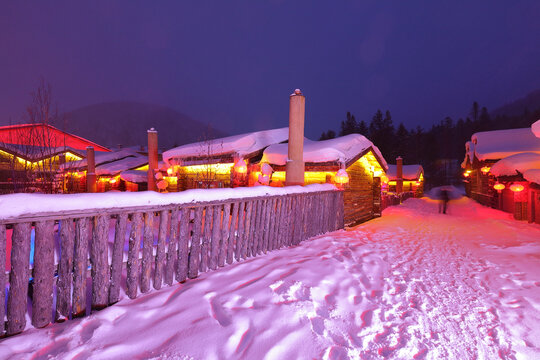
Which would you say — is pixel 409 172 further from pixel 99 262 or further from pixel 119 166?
pixel 99 262

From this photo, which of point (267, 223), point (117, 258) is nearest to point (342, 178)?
point (267, 223)

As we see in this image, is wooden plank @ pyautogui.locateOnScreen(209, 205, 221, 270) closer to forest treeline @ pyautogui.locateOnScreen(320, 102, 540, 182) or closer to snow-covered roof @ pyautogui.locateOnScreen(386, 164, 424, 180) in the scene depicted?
snow-covered roof @ pyautogui.locateOnScreen(386, 164, 424, 180)

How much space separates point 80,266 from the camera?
268 centimetres

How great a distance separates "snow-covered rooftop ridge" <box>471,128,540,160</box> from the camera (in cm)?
1671

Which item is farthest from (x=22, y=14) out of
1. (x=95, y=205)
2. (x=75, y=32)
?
(x=95, y=205)

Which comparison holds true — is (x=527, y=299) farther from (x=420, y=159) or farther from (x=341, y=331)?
(x=420, y=159)

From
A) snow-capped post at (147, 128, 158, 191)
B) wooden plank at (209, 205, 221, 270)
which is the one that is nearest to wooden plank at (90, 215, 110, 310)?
wooden plank at (209, 205, 221, 270)

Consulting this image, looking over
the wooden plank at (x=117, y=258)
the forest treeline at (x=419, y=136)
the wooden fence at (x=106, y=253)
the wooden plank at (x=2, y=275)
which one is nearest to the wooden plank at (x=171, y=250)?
the wooden fence at (x=106, y=253)

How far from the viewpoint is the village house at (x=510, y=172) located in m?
10.3

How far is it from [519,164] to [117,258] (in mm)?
15421

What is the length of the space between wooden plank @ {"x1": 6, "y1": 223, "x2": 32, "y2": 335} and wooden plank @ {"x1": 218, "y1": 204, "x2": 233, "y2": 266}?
2357 millimetres

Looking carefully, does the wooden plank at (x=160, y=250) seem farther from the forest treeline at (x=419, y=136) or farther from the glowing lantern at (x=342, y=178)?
the forest treeline at (x=419, y=136)

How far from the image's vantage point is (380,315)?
3.04 meters

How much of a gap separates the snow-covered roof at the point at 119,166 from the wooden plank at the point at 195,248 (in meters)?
24.4
